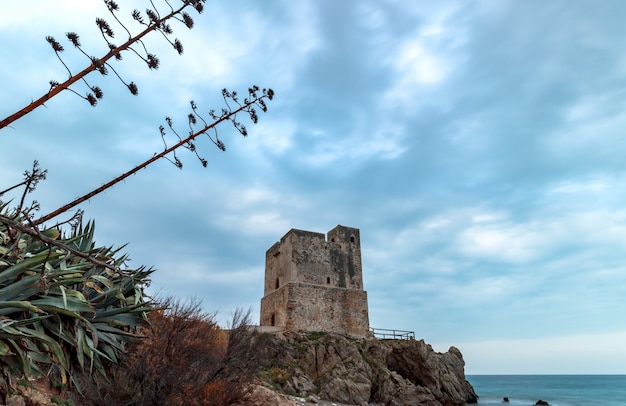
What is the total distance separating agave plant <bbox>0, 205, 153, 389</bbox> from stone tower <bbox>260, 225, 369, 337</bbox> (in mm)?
20190

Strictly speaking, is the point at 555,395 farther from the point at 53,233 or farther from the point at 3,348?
the point at 3,348

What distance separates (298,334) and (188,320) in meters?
15.7

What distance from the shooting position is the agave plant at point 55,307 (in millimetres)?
4438

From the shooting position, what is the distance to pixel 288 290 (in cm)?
2611

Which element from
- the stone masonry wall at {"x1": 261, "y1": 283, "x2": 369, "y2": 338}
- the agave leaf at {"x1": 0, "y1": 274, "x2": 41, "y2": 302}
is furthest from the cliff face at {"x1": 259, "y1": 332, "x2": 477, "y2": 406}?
the agave leaf at {"x1": 0, "y1": 274, "x2": 41, "y2": 302}

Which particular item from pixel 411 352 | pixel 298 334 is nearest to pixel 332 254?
pixel 298 334

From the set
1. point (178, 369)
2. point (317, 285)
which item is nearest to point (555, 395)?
point (317, 285)

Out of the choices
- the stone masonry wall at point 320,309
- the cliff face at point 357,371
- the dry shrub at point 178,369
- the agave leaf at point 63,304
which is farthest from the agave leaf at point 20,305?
the stone masonry wall at point 320,309

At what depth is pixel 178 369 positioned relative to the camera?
27.0ft

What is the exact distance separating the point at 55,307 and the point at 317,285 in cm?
2296

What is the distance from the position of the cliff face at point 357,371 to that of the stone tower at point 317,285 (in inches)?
53.5

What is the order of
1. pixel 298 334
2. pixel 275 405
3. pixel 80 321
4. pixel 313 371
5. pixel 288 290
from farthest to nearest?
pixel 288 290, pixel 298 334, pixel 313 371, pixel 275 405, pixel 80 321

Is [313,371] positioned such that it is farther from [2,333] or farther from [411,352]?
[2,333]

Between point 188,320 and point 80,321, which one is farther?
point 188,320
